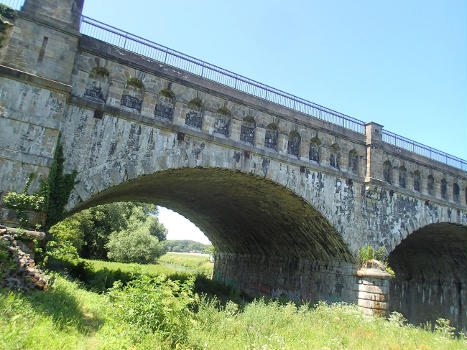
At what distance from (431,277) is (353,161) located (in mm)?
14115

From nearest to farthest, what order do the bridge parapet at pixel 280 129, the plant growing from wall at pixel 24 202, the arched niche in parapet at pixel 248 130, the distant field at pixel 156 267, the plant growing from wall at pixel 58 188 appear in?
the distant field at pixel 156 267 → the plant growing from wall at pixel 24 202 → the plant growing from wall at pixel 58 188 → the bridge parapet at pixel 280 129 → the arched niche in parapet at pixel 248 130

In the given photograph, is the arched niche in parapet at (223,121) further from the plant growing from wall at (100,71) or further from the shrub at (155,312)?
the shrub at (155,312)

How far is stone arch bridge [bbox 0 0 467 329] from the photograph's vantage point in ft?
35.1

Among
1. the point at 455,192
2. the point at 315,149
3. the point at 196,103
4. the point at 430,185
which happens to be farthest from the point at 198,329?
the point at 455,192

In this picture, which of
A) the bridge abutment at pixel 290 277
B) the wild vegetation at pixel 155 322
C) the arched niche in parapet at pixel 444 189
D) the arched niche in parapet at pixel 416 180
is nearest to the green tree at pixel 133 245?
the bridge abutment at pixel 290 277

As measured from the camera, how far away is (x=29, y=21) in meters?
10.8

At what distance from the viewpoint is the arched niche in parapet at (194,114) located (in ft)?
44.0

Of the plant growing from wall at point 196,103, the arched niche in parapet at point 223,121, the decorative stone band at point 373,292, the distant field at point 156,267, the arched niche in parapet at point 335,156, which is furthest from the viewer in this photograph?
the arched niche in parapet at point 335,156

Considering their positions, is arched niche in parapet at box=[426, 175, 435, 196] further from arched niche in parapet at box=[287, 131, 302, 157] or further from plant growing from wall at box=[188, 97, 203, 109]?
plant growing from wall at box=[188, 97, 203, 109]

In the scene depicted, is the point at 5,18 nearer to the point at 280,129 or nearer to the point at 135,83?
the point at 135,83

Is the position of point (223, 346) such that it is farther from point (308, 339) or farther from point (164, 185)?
point (164, 185)

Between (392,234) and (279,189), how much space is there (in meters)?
6.67

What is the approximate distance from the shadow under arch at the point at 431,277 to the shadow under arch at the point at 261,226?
24.8 ft

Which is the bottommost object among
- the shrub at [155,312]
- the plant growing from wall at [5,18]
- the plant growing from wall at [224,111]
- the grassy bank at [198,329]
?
the grassy bank at [198,329]
